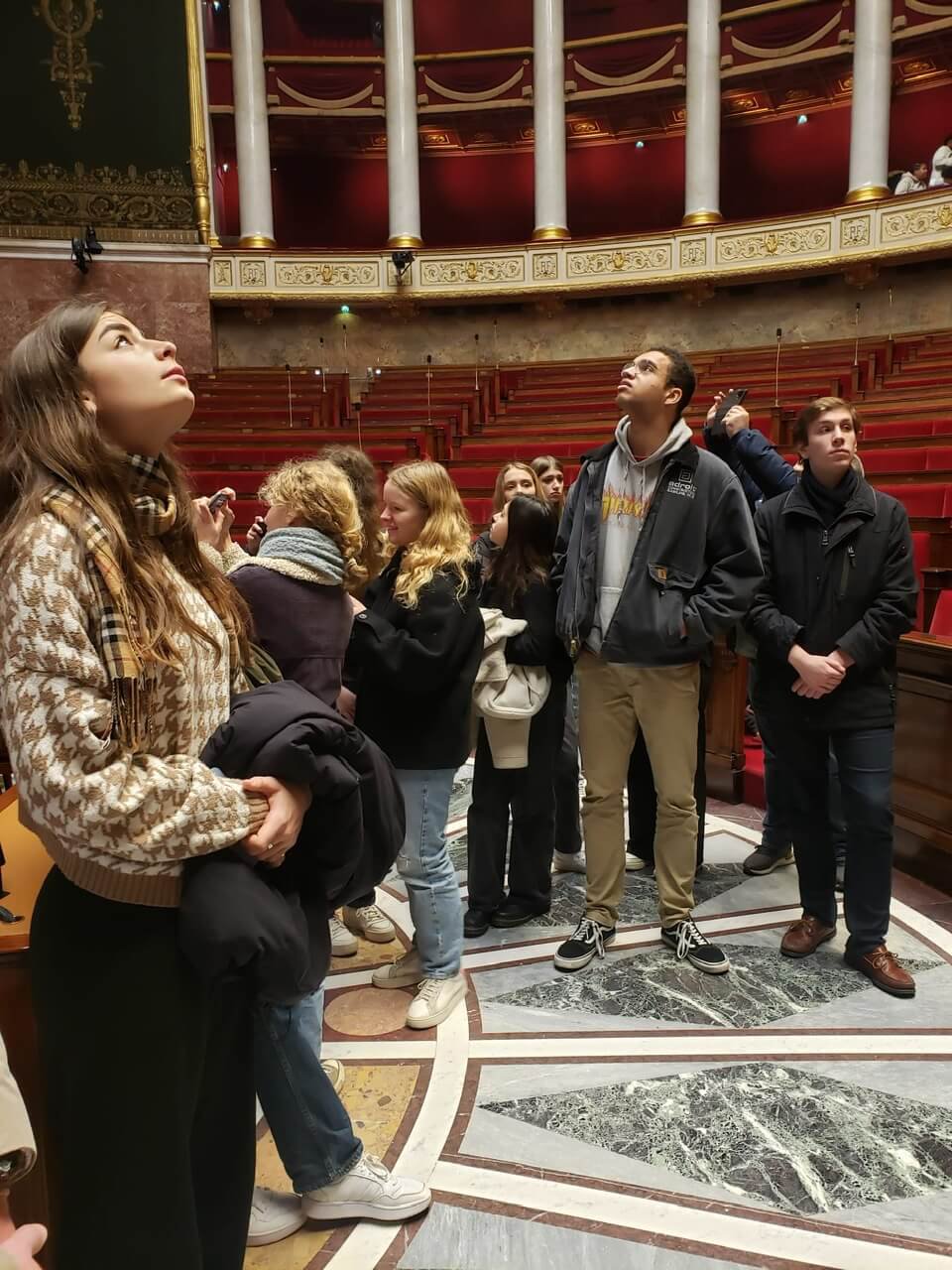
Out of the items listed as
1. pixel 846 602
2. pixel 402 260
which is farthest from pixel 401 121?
pixel 846 602

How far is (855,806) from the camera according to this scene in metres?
2.12

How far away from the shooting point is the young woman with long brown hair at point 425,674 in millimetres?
1832

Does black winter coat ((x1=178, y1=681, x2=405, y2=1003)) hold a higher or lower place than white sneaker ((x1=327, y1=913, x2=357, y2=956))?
higher

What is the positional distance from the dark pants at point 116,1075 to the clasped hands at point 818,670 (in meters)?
1.65

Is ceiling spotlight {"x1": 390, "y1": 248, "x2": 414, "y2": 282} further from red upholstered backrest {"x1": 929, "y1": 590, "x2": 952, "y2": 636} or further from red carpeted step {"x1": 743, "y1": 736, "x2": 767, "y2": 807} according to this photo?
red upholstered backrest {"x1": 929, "y1": 590, "x2": 952, "y2": 636}

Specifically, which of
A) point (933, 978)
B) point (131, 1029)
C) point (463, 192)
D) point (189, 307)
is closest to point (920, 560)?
point (933, 978)

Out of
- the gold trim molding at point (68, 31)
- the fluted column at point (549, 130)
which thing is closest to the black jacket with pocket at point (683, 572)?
the gold trim molding at point (68, 31)

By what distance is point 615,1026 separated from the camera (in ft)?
6.33

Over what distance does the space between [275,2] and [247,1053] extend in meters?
Result: 17.0

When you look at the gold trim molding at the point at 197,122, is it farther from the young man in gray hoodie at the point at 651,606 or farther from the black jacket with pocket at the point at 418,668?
the black jacket with pocket at the point at 418,668

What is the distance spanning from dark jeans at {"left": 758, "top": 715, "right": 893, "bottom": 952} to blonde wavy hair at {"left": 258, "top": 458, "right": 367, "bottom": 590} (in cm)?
132

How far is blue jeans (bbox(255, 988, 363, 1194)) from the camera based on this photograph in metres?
1.29

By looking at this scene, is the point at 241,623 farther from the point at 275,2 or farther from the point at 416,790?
the point at 275,2

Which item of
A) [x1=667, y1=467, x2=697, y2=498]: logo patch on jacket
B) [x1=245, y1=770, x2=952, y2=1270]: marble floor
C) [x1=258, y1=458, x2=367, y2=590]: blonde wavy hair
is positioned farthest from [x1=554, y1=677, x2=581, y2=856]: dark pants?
[x1=258, y1=458, x2=367, y2=590]: blonde wavy hair
